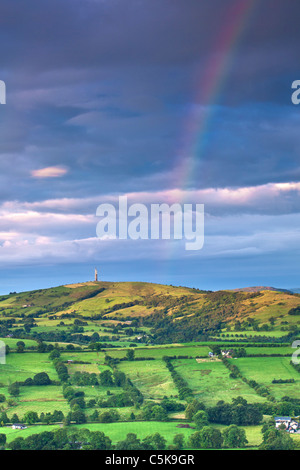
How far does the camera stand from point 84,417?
117 metres

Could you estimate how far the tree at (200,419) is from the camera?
111400mm

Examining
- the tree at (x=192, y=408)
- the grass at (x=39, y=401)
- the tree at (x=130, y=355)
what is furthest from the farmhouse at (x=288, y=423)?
the tree at (x=130, y=355)

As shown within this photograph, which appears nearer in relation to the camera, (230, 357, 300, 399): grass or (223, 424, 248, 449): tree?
(223, 424, 248, 449): tree

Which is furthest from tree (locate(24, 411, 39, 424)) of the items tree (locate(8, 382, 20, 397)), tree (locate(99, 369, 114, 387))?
tree (locate(99, 369, 114, 387))

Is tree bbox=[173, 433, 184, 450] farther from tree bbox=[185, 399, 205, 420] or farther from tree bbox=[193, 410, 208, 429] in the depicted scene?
tree bbox=[185, 399, 205, 420]

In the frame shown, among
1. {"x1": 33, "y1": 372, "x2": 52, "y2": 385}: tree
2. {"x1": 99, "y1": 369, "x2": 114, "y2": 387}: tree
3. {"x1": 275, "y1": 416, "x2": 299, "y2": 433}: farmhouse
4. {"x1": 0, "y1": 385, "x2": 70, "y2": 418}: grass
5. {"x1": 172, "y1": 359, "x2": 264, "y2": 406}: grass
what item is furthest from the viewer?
{"x1": 99, "y1": 369, "x2": 114, "y2": 387}: tree

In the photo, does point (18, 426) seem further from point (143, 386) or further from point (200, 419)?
point (143, 386)

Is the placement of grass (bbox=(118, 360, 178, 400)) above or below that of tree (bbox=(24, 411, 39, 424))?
above

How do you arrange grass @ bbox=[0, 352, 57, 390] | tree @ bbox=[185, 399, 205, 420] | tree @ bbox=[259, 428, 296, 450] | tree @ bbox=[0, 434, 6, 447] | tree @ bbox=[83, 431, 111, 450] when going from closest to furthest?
tree @ bbox=[259, 428, 296, 450]
tree @ bbox=[83, 431, 111, 450]
tree @ bbox=[0, 434, 6, 447]
tree @ bbox=[185, 399, 205, 420]
grass @ bbox=[0, 352, 57, 390]

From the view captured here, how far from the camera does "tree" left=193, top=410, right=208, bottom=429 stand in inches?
4386

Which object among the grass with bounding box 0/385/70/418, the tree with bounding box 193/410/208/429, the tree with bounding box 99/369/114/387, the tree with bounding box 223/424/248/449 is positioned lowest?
the tree with bounding box 223/424/248/449

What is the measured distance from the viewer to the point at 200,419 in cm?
11262
